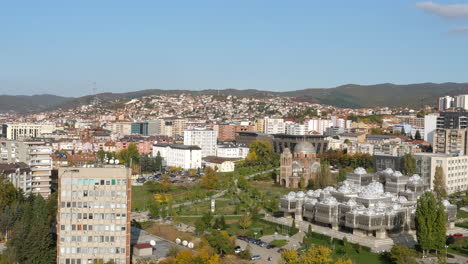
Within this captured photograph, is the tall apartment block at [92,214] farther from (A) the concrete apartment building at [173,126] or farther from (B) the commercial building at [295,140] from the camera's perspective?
(A) the concrete apartment building at [173,126]

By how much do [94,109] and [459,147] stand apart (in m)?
123

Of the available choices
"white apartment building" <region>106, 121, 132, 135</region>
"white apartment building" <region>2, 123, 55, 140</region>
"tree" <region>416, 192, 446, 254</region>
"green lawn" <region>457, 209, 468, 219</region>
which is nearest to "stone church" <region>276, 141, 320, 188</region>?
"green lawn" <region>457, 209, 468, 219</region>

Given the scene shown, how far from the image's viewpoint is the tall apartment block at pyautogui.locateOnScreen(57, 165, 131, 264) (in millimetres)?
26578

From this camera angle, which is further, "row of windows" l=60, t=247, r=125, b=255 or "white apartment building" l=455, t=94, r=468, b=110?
"white apartment building" l=455, t=94, r=468, b=110

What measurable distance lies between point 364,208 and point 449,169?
60.7 feet

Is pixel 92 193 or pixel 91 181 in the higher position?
pixel 91 181

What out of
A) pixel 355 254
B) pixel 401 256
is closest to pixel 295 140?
pixel 355 254

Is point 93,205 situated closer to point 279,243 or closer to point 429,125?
point 279,243

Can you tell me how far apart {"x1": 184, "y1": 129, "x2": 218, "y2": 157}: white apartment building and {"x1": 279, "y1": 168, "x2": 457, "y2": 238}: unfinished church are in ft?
133

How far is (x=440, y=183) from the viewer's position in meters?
48.1

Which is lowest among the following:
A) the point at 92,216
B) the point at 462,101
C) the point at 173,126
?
the point at 92,216

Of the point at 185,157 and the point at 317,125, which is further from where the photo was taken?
the point at 317,125

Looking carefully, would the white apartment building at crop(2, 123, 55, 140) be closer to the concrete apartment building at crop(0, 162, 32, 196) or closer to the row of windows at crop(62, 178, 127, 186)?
the concrete apartment building at crop(0, 162, 32, 196)

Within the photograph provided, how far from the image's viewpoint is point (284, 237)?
37.4 m
